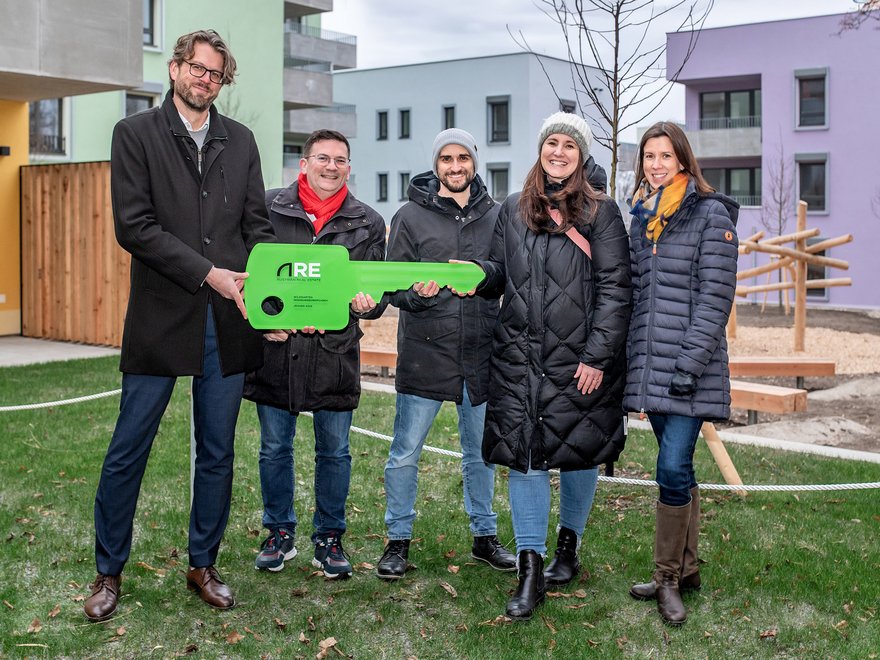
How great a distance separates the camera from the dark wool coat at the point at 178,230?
418 cm

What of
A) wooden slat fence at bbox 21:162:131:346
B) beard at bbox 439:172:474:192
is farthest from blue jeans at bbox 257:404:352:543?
wooden slat fence at bbox 21:162:131:346

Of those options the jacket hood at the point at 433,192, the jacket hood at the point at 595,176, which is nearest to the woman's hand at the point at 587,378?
the jacket hood at the point at 595,176

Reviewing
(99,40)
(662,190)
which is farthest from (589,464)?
(99,40)

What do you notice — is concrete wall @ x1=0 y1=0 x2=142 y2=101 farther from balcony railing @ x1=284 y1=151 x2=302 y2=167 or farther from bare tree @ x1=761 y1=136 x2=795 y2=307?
balcony railing @ x1=284 y1=151 x2=302 y2=167

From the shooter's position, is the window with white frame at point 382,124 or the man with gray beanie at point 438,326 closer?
the man with gray beanie at point 438,326

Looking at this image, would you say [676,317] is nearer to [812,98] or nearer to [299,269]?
[299,269]

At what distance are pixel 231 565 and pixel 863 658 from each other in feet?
9.79

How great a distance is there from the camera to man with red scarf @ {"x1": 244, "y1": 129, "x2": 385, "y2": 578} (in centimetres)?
482

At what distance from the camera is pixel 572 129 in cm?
457

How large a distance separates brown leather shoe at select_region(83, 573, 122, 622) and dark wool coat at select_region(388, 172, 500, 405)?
161cm

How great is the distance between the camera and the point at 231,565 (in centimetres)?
518

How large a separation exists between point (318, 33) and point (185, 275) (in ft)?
127

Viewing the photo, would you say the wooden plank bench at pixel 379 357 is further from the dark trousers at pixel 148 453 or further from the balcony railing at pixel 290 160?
the balcony railing at pixel 290 160

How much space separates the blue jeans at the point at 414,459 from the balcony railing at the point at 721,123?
3166 cm
